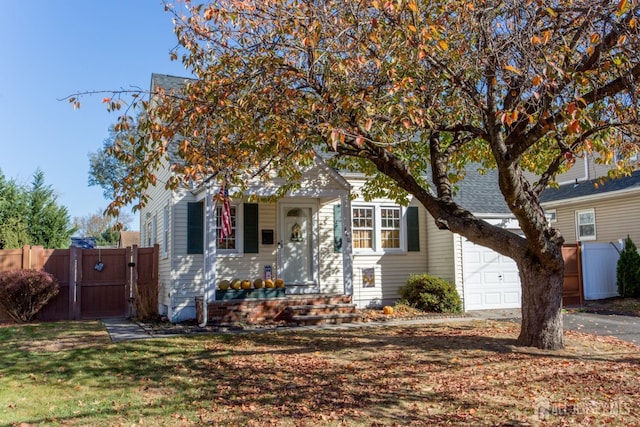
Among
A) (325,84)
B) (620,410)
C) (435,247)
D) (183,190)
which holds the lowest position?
(620,410)

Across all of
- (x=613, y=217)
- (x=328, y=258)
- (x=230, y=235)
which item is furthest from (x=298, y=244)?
(x=613, y=217)

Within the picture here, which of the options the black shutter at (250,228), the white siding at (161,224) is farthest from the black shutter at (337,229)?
the white siding at (161,224)

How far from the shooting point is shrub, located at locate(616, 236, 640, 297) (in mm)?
16172

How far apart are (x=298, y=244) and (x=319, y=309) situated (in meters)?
2.12

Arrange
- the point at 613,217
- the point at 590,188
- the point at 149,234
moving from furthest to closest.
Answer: the point at 590,188 → the point at 613,217 → the point at 149,234

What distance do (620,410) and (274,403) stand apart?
3.62m

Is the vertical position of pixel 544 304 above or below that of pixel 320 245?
below

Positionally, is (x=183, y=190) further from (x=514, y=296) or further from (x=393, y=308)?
(x=514, y=296)

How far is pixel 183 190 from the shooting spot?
12805 mm

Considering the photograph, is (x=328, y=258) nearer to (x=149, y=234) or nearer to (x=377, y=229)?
(x=377, y=229)

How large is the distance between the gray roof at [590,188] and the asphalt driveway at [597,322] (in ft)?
17.2

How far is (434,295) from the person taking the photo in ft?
46.2

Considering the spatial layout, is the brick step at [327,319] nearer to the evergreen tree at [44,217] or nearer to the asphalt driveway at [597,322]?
the asphalt driveway at [597,322]

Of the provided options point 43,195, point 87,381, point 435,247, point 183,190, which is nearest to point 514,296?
point 435,247
